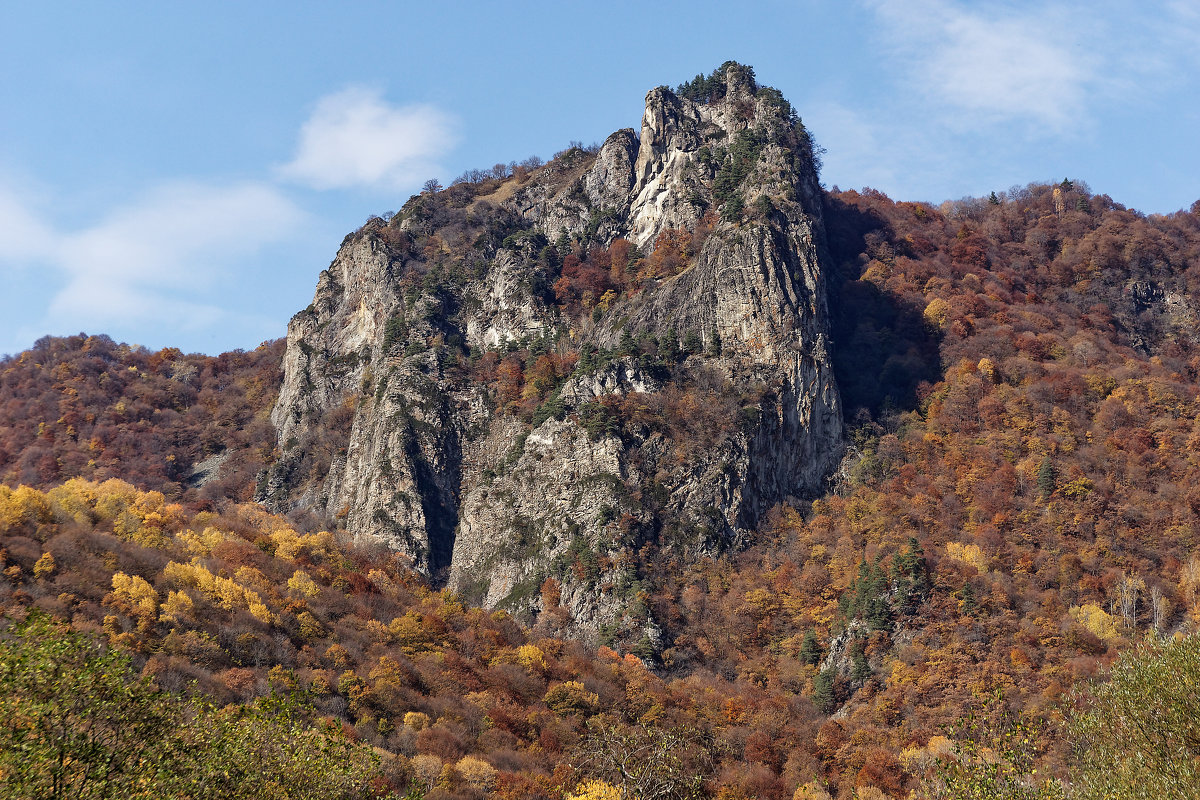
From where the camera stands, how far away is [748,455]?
10481 cm

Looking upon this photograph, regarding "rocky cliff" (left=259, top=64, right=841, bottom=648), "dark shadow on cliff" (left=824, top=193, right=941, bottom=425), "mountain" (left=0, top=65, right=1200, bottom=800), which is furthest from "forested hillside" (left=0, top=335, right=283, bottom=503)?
"dark shadow on cliff" (left=824, top=193, right=941, bottom=425)

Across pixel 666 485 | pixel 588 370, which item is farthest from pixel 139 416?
pixel 666 485

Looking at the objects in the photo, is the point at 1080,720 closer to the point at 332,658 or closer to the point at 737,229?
the point at 332,658

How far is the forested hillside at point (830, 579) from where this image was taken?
60.2 meters

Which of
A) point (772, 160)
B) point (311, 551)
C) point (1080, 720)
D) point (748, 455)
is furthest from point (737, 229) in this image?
point (1080, 720)

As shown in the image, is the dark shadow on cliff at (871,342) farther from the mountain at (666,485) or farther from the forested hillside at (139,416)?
the forested hillside at (139,416)

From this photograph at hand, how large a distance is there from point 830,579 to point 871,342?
39291 millimetres

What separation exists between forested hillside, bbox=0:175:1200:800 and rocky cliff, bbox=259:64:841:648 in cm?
262

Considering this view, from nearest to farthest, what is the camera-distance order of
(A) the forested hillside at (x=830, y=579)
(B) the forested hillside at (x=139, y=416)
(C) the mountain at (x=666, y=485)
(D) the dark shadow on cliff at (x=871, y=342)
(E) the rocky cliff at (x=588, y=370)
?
(A) the forested hillside at (x=830, y=579) → (C) the mountain at (x=666, y=485) → (E) the rocky cliff at (x=588, y=370) → (D) the dark shadow on cliff at (x=871, y=342) → (B) the forested hillside at (x=139, y=416)

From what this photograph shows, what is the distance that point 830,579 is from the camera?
95.2 m

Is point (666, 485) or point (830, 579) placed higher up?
point (666, 485)

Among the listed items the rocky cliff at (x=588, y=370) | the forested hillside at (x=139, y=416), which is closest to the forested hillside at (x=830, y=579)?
the forested hillside at (x=139, y=416)

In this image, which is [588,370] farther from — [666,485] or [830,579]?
[830,579]

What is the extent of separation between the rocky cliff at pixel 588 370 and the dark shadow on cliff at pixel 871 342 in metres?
5.91
